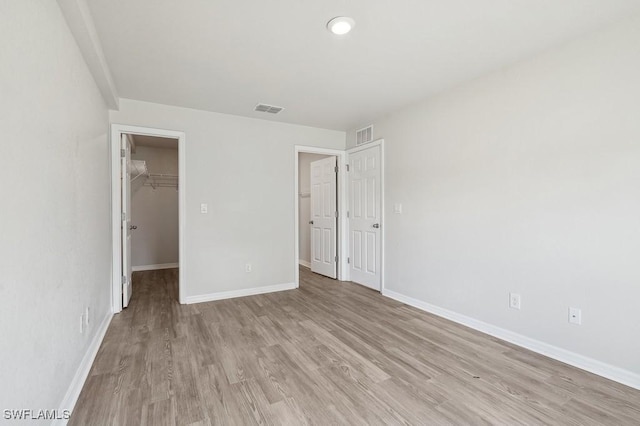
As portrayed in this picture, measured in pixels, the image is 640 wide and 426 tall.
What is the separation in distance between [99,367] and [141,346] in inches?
13.8

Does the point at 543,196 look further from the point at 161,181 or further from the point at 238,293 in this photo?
the point at 161,181

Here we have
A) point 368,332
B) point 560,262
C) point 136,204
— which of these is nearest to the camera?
point 560,262

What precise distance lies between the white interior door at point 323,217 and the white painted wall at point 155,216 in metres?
2.89

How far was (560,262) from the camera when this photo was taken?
226cm

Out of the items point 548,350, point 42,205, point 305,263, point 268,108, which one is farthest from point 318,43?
point 305,263

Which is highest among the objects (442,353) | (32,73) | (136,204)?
(32,73)

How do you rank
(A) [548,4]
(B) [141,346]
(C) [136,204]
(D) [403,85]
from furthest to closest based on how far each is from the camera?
(C) [136,204] → (D) [403,85] → (B) [141,346] → (A) [548,4]

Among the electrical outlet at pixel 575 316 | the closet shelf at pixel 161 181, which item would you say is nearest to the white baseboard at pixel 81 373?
the electrical outlet at pixel 575 316

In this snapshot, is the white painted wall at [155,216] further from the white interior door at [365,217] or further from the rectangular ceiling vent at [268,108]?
the white interior door at [365,217]

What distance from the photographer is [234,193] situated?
12.6 feet

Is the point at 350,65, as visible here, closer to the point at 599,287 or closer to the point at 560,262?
the point at 560,262

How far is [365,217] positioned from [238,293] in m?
2.04

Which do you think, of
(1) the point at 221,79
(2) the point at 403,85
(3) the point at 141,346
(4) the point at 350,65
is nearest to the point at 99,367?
(3) the point at 141,346

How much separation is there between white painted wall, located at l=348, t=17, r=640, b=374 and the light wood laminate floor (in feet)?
1.17
